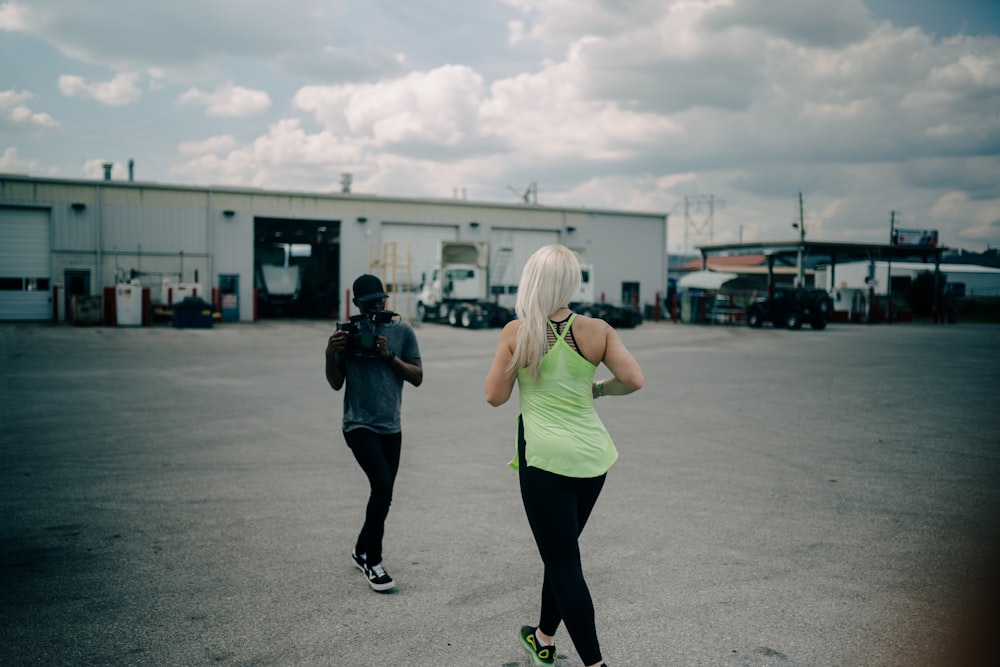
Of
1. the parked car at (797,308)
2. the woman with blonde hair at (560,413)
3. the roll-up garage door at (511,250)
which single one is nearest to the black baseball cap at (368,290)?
the woman with blonde hair at (560,413)

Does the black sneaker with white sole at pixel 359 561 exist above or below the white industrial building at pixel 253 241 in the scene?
below

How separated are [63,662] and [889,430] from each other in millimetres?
9257

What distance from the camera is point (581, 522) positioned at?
3.47 metres

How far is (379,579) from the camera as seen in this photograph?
4.56 meters

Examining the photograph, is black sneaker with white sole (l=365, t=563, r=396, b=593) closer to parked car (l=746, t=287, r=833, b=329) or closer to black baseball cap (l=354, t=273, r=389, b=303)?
black baseball cap (l=354, t=273, r=389, b=303)

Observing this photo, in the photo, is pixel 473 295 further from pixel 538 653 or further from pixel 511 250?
pixel 538 653

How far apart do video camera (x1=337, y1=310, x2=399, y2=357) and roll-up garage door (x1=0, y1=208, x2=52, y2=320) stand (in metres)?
32.0

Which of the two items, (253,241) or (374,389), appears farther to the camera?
(253,241)

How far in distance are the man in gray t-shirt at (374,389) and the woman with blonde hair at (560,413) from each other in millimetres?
1368

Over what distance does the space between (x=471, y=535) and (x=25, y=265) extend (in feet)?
105

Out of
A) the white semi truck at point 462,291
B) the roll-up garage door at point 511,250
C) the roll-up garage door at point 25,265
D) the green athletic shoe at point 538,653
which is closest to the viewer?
the green athletic shoe at point 538,653

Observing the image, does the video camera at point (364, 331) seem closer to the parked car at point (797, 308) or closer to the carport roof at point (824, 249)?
the parked car at point (797, 308)

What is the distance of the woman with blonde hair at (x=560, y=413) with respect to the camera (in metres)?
3.31

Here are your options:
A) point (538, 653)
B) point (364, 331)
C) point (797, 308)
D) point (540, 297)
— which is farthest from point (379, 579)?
point (797, 308)
